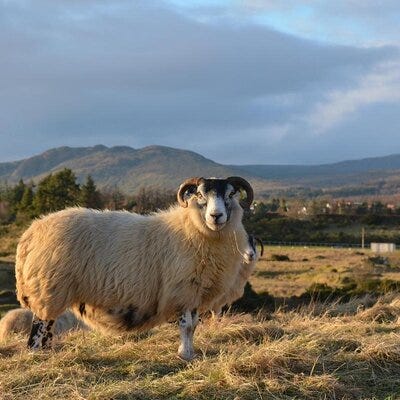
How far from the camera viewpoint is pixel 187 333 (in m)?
8.91

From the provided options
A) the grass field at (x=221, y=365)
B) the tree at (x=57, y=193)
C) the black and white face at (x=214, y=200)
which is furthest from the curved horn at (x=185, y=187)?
the tree at (x=57, y=193)

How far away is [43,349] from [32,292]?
88 cm

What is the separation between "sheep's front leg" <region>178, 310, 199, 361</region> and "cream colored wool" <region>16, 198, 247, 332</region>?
0.15 m

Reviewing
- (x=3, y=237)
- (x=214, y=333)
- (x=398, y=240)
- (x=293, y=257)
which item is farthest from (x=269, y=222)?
(x=214, y=333)

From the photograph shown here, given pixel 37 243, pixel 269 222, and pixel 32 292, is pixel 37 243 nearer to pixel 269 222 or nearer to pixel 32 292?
pixel 32 292

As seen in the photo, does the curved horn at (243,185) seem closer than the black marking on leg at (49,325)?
No

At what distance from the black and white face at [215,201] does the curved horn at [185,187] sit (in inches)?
5.5

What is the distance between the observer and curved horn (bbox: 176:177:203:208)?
379 inches

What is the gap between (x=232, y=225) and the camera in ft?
31.6

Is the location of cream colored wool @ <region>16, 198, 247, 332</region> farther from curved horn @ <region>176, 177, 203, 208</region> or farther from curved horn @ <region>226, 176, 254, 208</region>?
curved horn @ <region>226, 176, 254, 208</region>

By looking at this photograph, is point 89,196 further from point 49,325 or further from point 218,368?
point 218,368

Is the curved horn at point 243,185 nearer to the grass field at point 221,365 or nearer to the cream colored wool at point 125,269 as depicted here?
the cream colored wool at point 125,269

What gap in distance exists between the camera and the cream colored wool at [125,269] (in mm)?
9328

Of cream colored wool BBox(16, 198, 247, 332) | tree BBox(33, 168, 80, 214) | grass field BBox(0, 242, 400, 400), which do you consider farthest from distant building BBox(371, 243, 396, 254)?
cream colored wool BBox(16, 198, 247, 332)
